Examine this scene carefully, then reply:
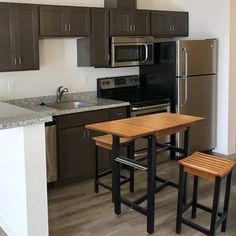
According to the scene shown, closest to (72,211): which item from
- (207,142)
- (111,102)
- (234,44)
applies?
(111,102)

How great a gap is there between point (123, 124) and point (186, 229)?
1109 millimetres

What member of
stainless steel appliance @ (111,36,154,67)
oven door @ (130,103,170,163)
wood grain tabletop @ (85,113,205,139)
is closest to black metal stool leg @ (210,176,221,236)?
wood grain tabletop @ (85,113,205,139)

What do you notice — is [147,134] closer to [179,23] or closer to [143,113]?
[143,113]

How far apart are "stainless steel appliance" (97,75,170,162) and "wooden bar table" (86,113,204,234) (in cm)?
118

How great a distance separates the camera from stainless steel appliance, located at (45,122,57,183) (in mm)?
4166

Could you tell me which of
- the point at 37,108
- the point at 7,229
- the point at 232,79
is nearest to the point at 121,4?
the point at 37,108

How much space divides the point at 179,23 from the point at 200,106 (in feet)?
4.30

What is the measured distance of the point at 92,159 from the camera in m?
4.58

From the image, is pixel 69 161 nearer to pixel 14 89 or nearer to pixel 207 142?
pixel 14 89

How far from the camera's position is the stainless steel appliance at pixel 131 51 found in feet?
15.8

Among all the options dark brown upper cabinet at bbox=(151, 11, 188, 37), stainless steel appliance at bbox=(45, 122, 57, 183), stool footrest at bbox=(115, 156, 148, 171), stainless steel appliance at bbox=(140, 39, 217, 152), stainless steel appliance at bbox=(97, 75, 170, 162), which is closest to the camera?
stool footrest at bbox=(115, 156, 148, 171)

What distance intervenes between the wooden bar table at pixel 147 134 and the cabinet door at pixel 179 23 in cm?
225

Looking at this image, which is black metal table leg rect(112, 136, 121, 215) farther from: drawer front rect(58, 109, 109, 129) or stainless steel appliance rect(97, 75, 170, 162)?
stainless steel appliance rect(97, 75, 170, 162)

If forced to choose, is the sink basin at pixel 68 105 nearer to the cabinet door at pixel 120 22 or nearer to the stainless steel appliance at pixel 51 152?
the stainless steel appliance at pixel 51 152
